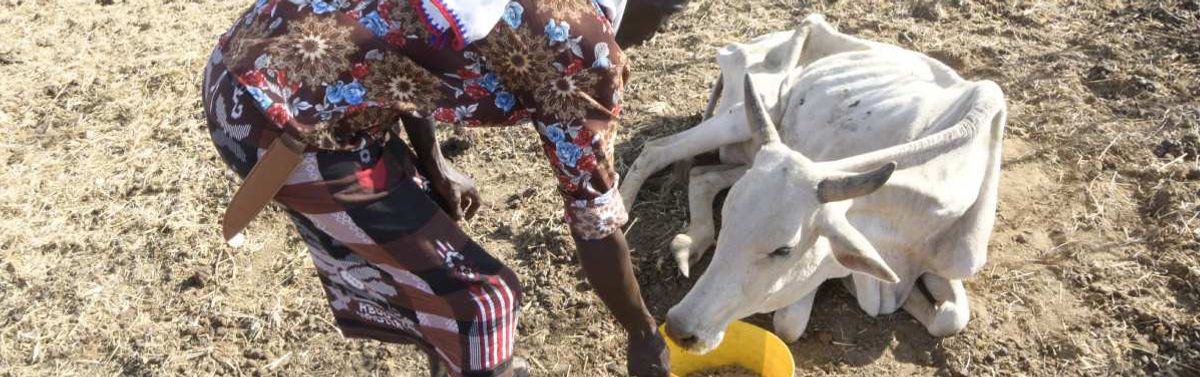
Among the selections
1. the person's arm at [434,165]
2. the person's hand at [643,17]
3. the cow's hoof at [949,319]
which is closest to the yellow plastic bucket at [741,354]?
the cow's hoof at [949,319]

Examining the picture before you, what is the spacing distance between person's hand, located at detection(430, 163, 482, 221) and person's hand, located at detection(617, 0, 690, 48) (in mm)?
778

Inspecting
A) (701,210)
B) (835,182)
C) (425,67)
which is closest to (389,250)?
(425,67)

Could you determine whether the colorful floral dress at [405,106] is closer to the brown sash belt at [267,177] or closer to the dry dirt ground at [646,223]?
the brown sash belt at [267,177]

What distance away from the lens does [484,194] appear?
4.31 meters

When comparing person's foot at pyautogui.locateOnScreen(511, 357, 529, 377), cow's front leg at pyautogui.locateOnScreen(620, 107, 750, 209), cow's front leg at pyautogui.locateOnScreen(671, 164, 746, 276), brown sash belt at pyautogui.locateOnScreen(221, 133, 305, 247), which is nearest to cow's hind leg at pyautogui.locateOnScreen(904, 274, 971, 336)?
cow's front leg at pyautogui.locateOnScreen(671, 164, 746, 276)

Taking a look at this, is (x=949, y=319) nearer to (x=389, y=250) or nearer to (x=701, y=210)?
(x=701, y=210)

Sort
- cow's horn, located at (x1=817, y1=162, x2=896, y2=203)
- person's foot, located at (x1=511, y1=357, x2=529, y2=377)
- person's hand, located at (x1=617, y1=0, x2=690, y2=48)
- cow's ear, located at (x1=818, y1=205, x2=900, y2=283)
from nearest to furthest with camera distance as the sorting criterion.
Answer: person's hand, located at (x1=617, y1=0, x2=690, y2=48) < cow's horn, located at (x1=817, y1=162, x2=896, y2=203) < cow's ear, located at (x1=818, y1=205, x2=900, y2=283) < person's foot, located at (x1=511, y1=357, x2=529, y2=377)

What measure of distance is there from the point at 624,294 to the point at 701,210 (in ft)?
5.36

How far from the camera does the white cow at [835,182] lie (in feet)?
9.05

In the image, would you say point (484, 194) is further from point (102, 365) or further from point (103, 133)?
point (103, 133)

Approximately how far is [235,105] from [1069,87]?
396 centimetres

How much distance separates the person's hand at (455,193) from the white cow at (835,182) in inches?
28.4

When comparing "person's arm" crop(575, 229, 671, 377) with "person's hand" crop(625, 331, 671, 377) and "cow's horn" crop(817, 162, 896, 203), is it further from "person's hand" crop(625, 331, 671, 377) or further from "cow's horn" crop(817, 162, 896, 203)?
"cow's horn" crop(817, 162, 896, 203)

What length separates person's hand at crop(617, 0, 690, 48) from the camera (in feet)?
7.44
